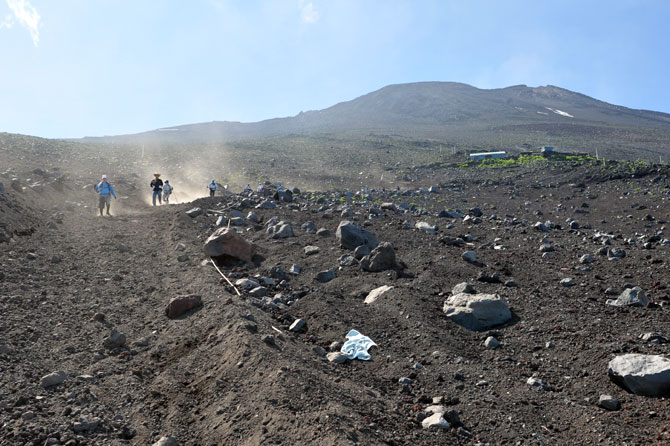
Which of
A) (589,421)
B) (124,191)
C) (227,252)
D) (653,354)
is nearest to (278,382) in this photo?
(589,421)

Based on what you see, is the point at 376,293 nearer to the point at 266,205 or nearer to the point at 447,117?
the point at 266,205

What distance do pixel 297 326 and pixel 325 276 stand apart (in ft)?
6.18

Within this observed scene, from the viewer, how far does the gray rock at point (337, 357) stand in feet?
17.4

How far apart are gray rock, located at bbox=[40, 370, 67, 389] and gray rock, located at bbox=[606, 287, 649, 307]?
6.27 m

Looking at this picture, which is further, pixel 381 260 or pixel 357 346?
pixel 381 260

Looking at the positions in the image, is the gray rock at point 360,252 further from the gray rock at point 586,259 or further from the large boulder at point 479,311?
the gray rock at point 586,259

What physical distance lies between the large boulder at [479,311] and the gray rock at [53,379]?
169 inches

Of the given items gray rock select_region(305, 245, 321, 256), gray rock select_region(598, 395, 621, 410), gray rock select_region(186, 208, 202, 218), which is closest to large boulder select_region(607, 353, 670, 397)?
gray rock select_region(598, 395, 621, 410)

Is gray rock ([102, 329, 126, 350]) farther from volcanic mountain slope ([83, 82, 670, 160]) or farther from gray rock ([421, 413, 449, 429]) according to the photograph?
volcanic mountain slope ([83, 82, 670, 160])

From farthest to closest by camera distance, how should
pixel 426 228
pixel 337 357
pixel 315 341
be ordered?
1. pixel 426 228
2. pixel 315 341
3. pixel 337 357

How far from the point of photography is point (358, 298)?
23.3ft

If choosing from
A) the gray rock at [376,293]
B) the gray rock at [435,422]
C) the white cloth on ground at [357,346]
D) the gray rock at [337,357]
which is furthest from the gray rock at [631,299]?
the gray rock at [337,357]

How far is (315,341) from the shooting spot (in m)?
5.82

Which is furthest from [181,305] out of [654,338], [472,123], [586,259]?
[472,123]
